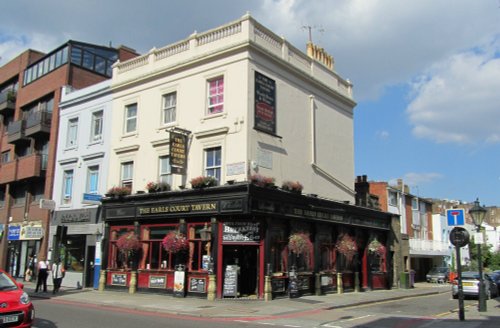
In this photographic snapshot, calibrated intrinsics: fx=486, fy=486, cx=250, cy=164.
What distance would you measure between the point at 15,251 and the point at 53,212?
21.5 ft

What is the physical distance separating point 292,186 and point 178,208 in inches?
199

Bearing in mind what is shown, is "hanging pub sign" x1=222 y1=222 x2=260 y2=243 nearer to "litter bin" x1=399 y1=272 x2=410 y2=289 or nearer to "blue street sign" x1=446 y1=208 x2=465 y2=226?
"blue street sign" x1=446 y1=208 x2=465 y2=226

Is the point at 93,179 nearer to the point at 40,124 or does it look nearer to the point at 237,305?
the point at 40,124

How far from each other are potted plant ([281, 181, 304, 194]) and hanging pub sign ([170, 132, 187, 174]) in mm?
4590

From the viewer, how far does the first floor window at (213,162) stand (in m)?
21.1

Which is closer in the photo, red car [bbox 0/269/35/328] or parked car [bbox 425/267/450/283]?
red car [bbox 0/269/35/328]

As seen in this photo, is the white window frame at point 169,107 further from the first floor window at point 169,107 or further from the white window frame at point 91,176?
the white window frame at point 91,176

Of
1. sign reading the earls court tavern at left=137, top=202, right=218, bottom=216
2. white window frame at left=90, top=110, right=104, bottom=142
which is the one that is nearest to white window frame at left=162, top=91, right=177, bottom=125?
sign reading the earls court tavern at left=137, top=202, right=218, bottom=216

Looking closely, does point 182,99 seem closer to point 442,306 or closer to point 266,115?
point 266,115

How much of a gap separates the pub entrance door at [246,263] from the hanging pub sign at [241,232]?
0.92m

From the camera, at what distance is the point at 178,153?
21.6 meters

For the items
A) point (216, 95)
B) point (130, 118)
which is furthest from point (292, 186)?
point (130, 118)

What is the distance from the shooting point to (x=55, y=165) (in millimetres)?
29312

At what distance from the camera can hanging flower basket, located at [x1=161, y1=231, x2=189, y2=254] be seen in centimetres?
2045
